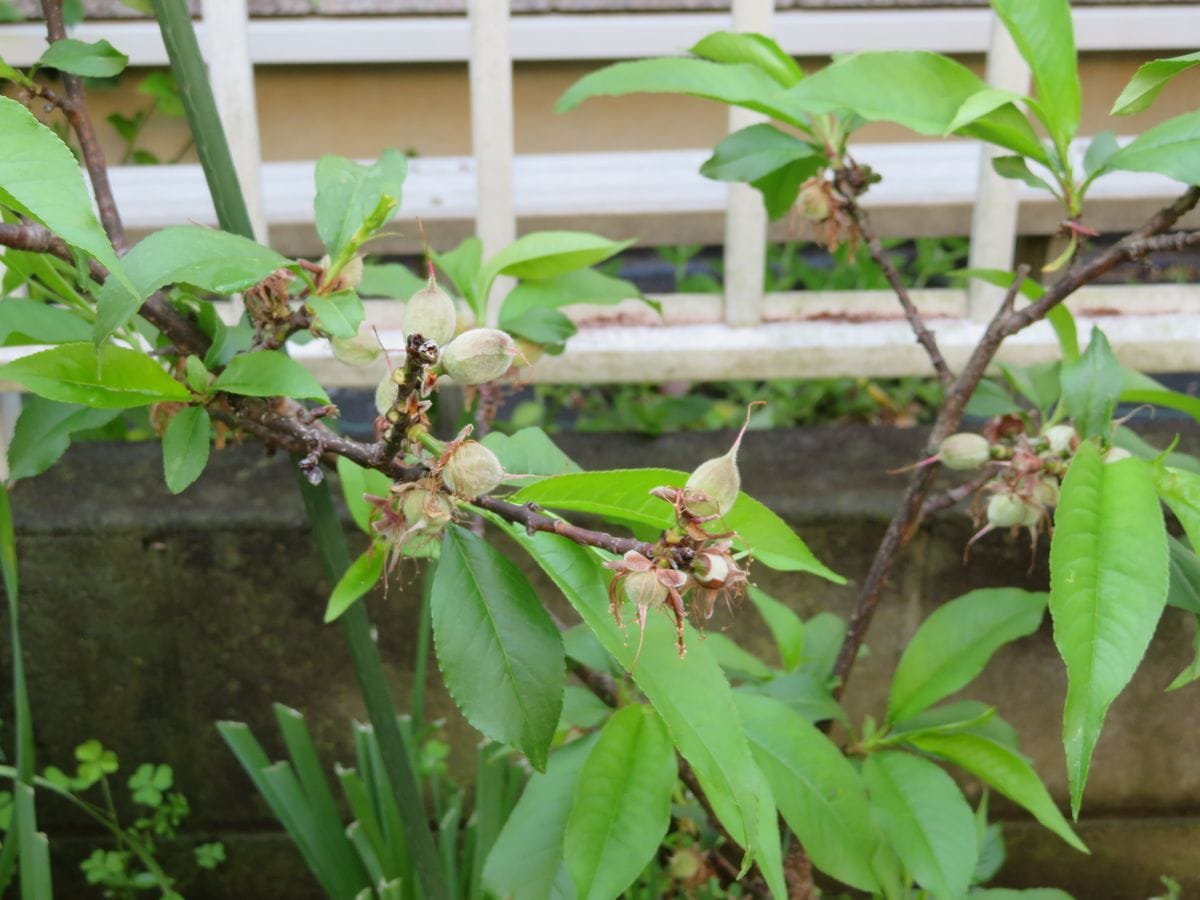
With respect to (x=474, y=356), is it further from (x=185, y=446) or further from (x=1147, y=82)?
(x=1147, y=82)

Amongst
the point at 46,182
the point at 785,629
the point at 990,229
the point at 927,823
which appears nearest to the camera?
the point at 46,182

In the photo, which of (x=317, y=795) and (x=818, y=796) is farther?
(x=317, y=795)

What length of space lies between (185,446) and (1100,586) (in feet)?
1.58

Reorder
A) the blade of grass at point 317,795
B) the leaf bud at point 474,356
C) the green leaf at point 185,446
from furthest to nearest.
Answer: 1. the blade of grass at point 317,795
2. the green leaf at point 185,446
3. the leaf bud at point 474,356

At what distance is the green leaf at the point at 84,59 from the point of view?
0.70m

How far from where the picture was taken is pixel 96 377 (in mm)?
598

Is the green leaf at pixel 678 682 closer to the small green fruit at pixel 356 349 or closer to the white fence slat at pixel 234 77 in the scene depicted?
the small green fruit at pixel 356 349

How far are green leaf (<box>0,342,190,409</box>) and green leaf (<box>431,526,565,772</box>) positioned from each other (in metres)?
0.17

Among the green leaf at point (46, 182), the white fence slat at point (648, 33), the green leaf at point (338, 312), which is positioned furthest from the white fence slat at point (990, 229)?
the white fence slat at point (648, 33)

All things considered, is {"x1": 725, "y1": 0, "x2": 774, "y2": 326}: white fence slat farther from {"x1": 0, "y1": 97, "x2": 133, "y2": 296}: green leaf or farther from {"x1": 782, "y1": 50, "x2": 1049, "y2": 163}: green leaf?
{"x1": 0, "y1": 97, "x2": 133, "y2": 296}: green leaf

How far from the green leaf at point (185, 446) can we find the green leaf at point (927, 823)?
0.54 meters

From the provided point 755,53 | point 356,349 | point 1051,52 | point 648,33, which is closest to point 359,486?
point 356,349

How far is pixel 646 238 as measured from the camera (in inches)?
54.4

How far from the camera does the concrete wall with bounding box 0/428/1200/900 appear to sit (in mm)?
1208
